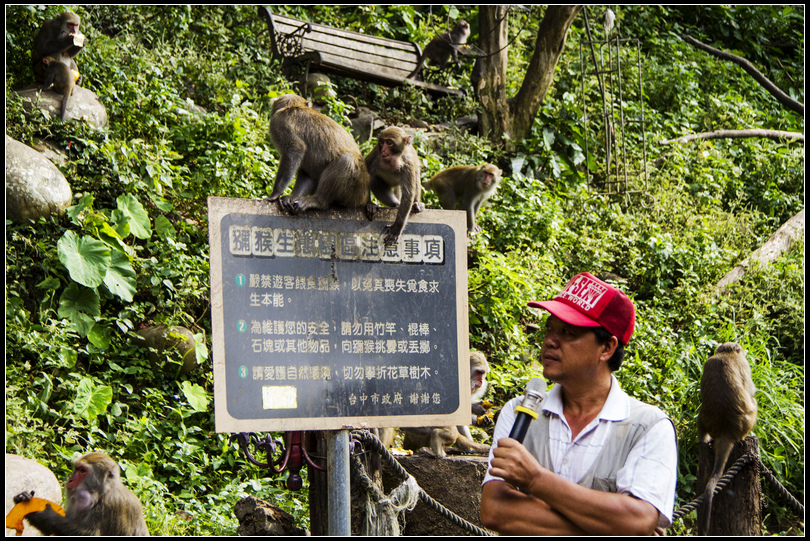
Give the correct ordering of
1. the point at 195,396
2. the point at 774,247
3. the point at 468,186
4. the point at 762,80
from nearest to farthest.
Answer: the point at 195,396 → the point at 468,186 → the point at 774,247 → the point at 762,80

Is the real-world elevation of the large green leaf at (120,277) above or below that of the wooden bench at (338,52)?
below

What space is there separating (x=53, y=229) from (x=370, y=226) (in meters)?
4.42

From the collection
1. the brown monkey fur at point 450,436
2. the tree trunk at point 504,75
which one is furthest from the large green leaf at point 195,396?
the tree trunk at point 504,75

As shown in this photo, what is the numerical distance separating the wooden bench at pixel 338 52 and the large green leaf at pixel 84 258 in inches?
214

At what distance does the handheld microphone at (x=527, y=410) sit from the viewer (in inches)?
90.7

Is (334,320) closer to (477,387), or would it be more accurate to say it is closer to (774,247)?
(477,387)

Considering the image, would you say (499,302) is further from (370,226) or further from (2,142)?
(2,142)

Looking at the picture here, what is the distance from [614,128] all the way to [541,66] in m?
1.55

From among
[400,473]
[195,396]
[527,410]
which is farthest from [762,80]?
[527,410]

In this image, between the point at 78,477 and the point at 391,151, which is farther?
the point at 391,151

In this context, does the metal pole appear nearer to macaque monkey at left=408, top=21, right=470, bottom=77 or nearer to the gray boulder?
the gray boulder

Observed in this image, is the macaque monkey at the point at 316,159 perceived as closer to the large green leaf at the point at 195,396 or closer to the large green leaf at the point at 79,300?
the large green leaf at the point at 195,396

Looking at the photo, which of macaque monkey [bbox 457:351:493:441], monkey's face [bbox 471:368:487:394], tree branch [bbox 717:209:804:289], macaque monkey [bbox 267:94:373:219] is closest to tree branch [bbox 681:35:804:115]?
tree branch [bbox 717:209:804:289]

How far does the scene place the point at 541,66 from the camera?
1126cm
